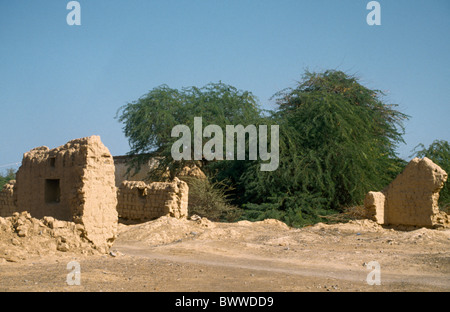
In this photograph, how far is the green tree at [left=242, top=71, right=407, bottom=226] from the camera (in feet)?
58.3

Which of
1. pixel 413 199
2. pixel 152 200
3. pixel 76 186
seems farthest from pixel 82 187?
pixel 413 199

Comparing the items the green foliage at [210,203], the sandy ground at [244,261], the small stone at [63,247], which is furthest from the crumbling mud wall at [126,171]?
the small stone at [63,247]

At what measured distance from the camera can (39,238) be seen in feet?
28.1

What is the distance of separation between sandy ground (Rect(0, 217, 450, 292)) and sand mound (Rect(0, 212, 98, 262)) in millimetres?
110

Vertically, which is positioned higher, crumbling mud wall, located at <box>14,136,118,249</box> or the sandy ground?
crumbling mud wall, located at <box>14,136,118,249</box>

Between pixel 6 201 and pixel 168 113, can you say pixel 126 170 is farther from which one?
pixel 6 201

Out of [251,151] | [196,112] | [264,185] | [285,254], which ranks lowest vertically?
[285,254]

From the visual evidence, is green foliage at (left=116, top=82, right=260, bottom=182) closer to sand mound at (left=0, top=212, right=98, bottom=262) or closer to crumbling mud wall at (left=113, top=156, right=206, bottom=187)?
crumbling mud wall at (left=113, top=156, right=206, bottom=187)

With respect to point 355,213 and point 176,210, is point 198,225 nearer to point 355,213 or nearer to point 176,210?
point 176,210

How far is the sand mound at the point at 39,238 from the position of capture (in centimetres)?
823

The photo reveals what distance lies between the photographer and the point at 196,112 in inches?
930

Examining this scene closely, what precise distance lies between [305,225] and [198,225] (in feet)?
13.0

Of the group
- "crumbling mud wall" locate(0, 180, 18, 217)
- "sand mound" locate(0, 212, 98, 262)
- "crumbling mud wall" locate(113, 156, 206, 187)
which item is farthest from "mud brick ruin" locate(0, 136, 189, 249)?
"crumbling mud wall" locate(113, 156, 206, 187)
